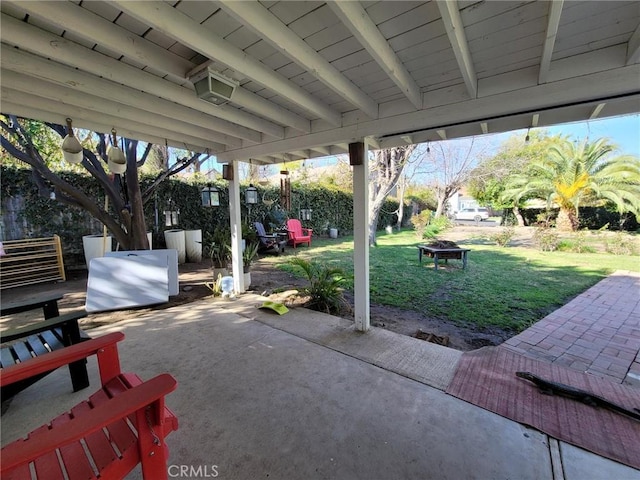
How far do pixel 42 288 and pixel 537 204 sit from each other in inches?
685

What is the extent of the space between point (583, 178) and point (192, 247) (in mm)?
13119

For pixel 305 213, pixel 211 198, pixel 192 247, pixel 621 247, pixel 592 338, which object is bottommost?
pixel 592 338

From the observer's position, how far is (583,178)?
32.8 ft

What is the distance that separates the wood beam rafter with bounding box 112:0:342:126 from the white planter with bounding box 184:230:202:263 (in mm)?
5759

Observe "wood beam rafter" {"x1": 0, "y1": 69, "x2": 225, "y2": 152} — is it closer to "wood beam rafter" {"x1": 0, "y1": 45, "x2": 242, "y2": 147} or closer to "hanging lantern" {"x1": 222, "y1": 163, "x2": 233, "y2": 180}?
"wood beam rafter" {"x1": 0, "y1": 45, "x2": 242, "y2": 147}

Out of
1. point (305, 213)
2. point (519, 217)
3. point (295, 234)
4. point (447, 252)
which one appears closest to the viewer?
point (447, 252)

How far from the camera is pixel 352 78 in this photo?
2.17 meters

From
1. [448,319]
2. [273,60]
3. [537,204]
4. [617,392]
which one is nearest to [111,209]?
[273,60]

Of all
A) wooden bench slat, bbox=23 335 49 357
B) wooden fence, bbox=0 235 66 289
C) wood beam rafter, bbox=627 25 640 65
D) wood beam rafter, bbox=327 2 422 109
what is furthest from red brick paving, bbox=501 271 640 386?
wooden fence, bbox=0 235 66 289

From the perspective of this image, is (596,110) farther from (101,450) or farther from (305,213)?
(305,213)

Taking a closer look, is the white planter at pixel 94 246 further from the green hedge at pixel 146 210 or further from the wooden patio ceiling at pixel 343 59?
the wooden patio ceiling at pixel 343 59

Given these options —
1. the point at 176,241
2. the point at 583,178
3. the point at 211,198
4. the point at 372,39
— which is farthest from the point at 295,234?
the point at 583,178

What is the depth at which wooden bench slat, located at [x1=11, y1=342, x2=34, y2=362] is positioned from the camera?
5.91 ft

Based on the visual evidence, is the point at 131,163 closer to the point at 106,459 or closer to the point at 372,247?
the point at 106,459
